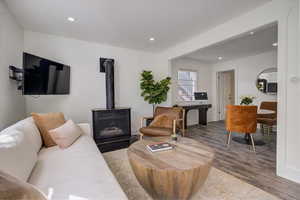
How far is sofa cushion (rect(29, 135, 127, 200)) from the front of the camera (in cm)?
93

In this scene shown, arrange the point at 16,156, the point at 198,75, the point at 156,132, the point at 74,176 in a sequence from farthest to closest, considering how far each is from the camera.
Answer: the point at 198,75, the point at 156,132, the point at 74,176, the point at 16,156

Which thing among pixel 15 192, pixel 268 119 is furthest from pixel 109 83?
pixel 268 119

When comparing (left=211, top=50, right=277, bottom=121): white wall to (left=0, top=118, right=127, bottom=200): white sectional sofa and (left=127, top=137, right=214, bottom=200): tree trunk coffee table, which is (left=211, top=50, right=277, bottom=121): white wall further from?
(left=0, top=118, right=127, bottom=200): white sectional sofa

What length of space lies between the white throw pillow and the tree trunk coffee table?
828 millimetres

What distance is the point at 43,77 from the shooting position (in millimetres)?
2354

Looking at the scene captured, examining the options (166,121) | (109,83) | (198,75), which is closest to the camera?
(166,121)

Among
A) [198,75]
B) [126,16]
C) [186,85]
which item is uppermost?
[126,16]

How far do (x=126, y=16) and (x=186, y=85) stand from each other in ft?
11.7

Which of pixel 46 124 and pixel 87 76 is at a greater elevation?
pixel 87 76

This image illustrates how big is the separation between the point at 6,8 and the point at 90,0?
129 cm

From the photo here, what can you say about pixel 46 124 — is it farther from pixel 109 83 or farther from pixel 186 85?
pixel 186 85

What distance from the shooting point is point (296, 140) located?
5.83 ft

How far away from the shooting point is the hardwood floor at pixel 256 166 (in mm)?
1658

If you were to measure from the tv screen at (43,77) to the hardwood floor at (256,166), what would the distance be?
308 cm
